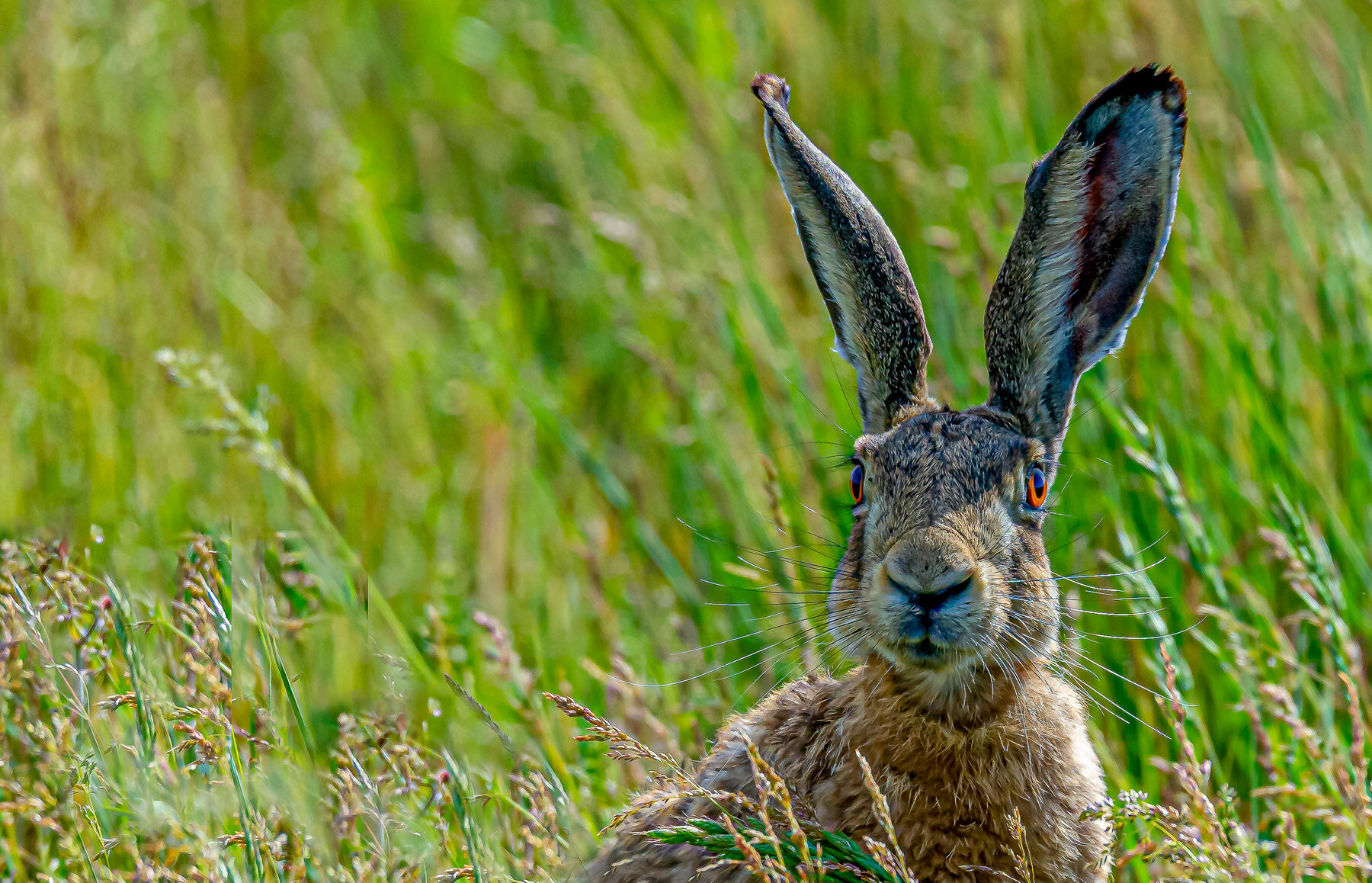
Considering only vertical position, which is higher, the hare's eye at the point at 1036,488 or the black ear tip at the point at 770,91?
the black ear tip at the point at 770,91

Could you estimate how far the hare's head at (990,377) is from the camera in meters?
3.15

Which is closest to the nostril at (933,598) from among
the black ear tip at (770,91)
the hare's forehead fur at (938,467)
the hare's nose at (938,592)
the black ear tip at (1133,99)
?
the hare's nose at (938,592)

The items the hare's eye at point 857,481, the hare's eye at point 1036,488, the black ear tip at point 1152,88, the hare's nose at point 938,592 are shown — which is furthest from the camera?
the hare's eye at point 857,481

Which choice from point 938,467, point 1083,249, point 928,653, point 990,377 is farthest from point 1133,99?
point 928,653

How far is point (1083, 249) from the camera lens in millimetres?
3709

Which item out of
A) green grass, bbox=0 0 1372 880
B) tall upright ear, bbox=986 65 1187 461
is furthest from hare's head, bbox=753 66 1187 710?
green grass, bbox=0 0 1372 880

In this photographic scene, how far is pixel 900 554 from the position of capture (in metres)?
3.12

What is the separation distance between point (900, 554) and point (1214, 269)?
1.93 m

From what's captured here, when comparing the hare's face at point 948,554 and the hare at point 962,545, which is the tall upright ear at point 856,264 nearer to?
the hare at point 962,545

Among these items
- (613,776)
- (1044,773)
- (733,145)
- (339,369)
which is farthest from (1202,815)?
(339,369)

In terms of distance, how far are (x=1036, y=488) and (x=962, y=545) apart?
1.45 ft

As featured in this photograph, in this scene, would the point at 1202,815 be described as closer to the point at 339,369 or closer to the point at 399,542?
the point at 399,542

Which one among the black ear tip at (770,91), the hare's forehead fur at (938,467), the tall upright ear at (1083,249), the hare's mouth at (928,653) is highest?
the black ear tip at (770,91)

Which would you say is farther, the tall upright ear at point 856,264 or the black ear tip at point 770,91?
the tall upright ear at point 856,264
